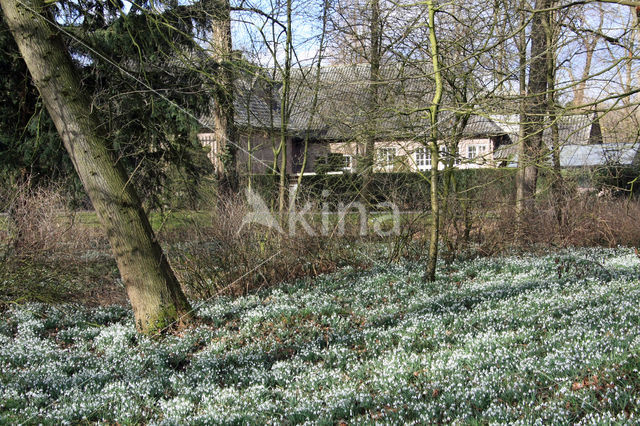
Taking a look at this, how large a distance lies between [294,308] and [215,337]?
3.67 feet

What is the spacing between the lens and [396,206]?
10234 mm

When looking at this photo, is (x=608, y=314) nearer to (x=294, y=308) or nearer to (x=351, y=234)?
(x=294, y=308)

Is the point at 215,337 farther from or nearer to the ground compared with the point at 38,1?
nearer to the ground

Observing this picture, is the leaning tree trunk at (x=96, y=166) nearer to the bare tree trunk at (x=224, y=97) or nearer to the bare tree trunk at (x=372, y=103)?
the bare tree trunk at (x=224, y=97)

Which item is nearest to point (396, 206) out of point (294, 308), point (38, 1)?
point (294, 308)

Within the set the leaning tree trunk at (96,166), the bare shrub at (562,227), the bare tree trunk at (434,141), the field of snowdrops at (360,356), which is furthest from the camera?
the bare shrub at (562,227)

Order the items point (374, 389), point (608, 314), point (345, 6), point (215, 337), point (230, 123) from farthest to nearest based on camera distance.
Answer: point (230, 123) → point (345, 6) → point (215, 337) → point (608, 314) → point (374, 389)

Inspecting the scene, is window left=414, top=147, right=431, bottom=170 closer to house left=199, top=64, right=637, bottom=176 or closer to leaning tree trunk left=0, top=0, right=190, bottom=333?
house left=199, top=64, right=637, bottom=176

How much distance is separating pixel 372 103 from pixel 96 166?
6.16m

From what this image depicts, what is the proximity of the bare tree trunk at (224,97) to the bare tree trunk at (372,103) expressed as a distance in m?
2.72

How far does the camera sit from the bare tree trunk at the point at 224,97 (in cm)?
1013

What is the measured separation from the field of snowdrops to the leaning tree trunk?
0.61m

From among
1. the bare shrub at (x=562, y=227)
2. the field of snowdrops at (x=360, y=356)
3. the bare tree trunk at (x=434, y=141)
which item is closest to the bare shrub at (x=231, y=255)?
the field of snowdrops at (x=360, y=356)

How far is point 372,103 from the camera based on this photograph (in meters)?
11.0
